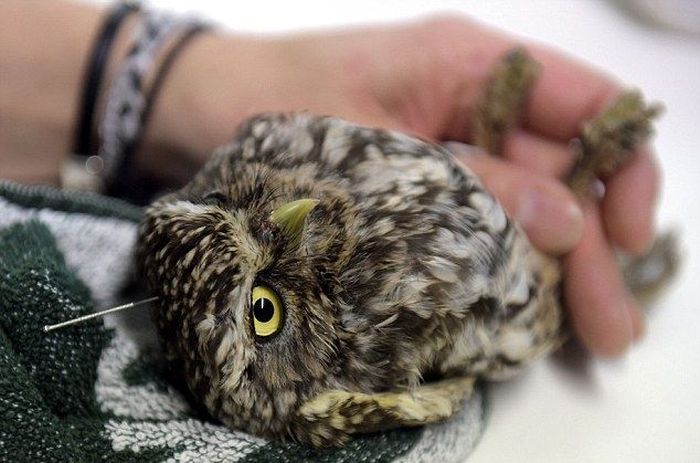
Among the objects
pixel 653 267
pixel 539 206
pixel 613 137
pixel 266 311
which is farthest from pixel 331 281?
pixel 653 267

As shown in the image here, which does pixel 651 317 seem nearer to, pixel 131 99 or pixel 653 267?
pixel 653 267

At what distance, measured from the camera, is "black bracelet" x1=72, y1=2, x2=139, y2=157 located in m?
1.71

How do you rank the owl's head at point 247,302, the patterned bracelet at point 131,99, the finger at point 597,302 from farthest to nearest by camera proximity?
the patterned bracelet at point 131,99 → the finger at point 597,302 → the owl's head at point 247,302

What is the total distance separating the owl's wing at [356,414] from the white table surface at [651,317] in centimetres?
27

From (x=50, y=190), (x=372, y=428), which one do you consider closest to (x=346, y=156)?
(x=372, y=428)

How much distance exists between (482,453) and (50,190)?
0.90m

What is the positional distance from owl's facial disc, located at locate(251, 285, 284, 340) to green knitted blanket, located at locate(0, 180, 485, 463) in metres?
0.17

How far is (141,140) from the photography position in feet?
5.62

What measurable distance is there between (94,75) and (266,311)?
3.60ft

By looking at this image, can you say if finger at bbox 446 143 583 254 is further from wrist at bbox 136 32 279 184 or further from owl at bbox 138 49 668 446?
wrist at bbox 136 32 279 184

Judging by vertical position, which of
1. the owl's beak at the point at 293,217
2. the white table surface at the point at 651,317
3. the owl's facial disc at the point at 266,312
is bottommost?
the white table surface at the point at 651,317

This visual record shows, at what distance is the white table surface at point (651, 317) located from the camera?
1.27 m

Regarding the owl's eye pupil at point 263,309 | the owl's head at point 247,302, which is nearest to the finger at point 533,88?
the owl's head at point 247,302

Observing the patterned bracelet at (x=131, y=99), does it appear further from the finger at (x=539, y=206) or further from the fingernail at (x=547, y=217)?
the fingernail at (x=547, y=217)
